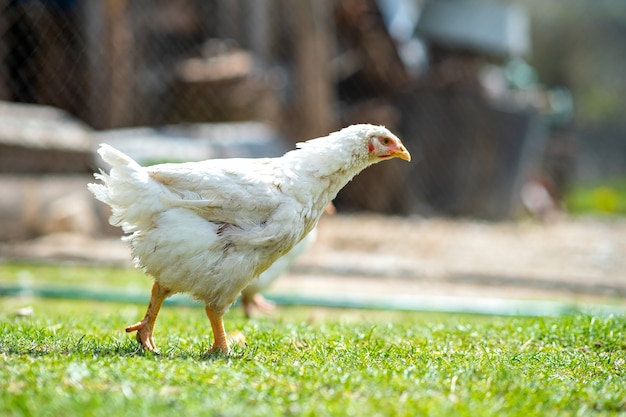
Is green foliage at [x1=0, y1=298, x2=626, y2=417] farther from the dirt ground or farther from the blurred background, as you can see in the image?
the blurred background

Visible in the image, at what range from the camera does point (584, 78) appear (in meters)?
27.8

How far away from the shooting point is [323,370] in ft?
11.0

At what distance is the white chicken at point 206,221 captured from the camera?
12.9 ft

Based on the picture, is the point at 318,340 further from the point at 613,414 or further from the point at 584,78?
the point at 584,78

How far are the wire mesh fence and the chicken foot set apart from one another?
614 centimetres

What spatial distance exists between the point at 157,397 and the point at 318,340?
155cm

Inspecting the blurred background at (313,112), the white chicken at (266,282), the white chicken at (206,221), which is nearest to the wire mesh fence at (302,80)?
the blurred background at (313,112)

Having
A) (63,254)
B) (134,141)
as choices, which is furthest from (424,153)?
(63,254)

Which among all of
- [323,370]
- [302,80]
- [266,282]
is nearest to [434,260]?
[302,80]

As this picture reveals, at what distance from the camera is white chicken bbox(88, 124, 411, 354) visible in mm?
3936

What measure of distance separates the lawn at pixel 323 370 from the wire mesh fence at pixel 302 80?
6.30 metres

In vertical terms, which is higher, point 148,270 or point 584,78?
point 584,78

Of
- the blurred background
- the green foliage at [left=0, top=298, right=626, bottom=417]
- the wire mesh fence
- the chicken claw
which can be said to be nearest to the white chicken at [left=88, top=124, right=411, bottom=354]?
the chicken claw

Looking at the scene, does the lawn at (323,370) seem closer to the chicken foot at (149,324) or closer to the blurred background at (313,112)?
the chicken foot at (149,324)
